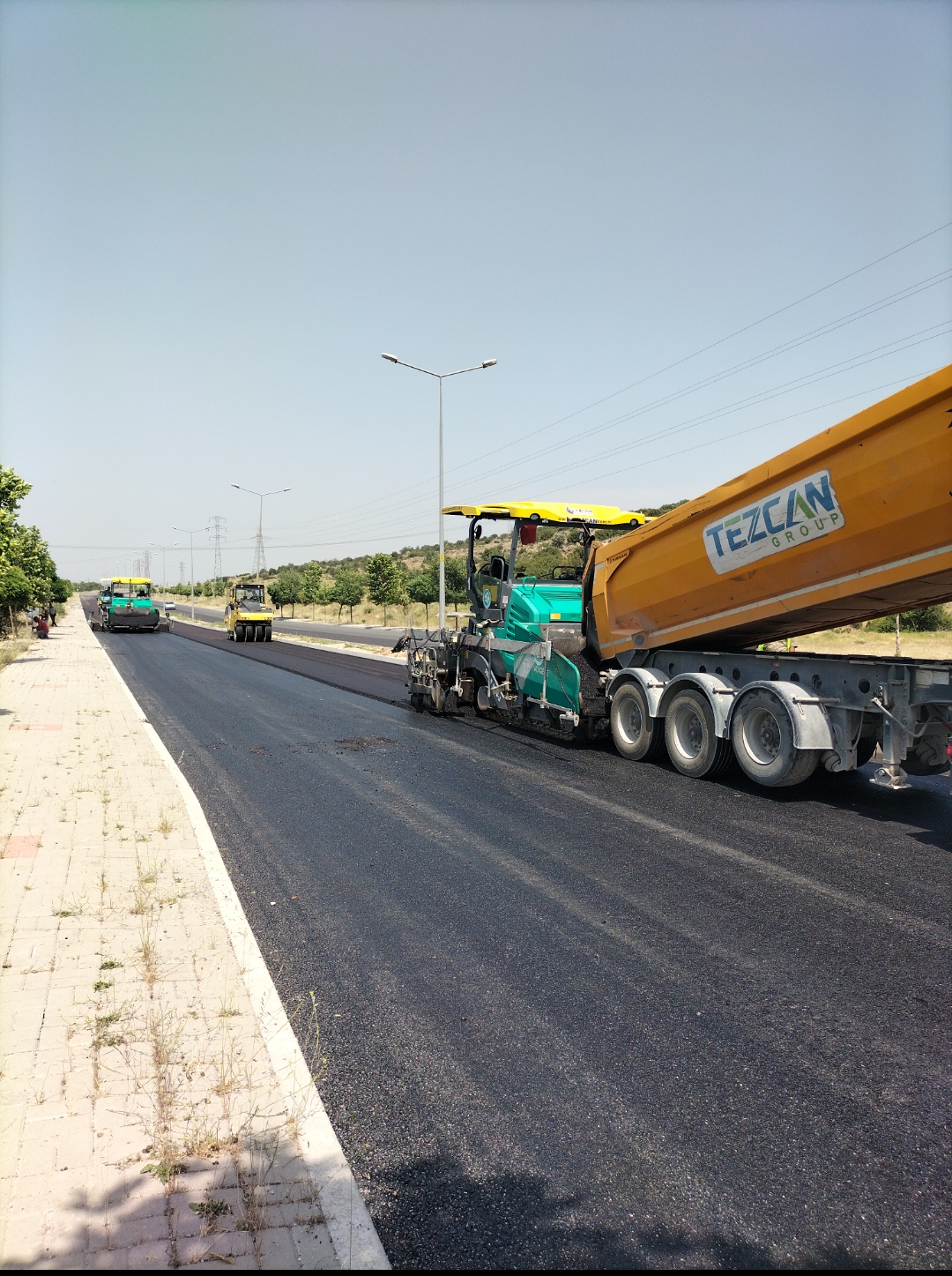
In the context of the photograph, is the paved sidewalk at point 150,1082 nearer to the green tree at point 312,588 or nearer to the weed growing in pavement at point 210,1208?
the weed growing in pavement at point 210,1208

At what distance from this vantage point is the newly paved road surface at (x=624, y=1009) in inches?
100

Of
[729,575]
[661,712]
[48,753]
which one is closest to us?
[729,575]

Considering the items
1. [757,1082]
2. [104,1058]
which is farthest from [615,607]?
[104,1058]

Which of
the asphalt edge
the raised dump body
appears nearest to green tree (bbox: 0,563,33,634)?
the raised dump body

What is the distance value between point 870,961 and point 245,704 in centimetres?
1195

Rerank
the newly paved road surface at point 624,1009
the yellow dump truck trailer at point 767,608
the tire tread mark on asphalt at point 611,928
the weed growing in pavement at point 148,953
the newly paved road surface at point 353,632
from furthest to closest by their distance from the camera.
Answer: the newly paved road surface at point 353,632, the yellow dump truck trailer at point 767,608, the weed growing in pavement at point 148,953, the tire tread mark on asphalt at point 611,928, the newly paved road surface at point 624,1009

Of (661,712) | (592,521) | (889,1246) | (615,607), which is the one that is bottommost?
(889,1246)

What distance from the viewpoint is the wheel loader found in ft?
112

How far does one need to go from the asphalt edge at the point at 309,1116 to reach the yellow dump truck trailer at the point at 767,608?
496cm

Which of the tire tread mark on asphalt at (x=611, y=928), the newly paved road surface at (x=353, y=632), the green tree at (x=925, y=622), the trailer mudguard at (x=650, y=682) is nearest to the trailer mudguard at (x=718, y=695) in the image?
the trailer mudguard at (x=650, y=682)

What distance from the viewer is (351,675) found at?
65.2 ft

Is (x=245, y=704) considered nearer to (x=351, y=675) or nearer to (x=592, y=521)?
(x=351, y=675)

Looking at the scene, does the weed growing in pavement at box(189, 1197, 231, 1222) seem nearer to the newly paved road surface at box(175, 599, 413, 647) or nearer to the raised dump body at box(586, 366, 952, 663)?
the raised dump body at box(586, 366, 952, 663)

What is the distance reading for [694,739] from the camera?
8.57 metres
